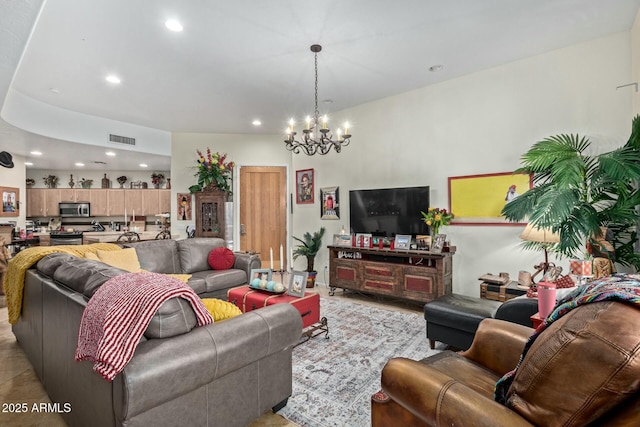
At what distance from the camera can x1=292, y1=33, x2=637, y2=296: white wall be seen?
3.15 m

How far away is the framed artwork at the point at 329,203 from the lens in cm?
529

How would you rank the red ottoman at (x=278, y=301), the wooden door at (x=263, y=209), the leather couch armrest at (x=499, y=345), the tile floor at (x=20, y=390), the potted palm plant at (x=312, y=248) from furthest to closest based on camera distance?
the wooden door at (x=263, y=209), the potted palm plant at (x=312, y=248), the red ottoman at (x=278, y=301), the tile floor at (x=20, y=390), the leather couch armrest at (x=499, y=345)

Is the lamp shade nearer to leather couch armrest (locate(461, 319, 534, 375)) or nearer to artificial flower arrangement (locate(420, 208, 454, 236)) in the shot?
artificial flower arrangement (locate(420, 208, 454, 236))

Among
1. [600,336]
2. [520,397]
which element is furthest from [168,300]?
[600,336]

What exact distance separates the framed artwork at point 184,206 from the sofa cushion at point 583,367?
6353 millimetres

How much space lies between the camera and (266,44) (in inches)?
122

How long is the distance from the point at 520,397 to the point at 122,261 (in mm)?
3886

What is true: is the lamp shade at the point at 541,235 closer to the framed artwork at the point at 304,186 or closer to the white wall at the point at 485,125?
the white wall at the point at 485,125

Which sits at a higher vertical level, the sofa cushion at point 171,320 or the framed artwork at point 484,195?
the framed artwork at point 484,195

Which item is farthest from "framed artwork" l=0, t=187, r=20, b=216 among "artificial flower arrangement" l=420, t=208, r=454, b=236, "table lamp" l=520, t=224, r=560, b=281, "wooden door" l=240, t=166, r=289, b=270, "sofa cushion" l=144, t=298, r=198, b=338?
"table lamp" l=520, t=224, r=560, b=281

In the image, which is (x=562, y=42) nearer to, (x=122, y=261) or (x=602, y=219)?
(x=602, y=219)

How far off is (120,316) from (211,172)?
4853 mm

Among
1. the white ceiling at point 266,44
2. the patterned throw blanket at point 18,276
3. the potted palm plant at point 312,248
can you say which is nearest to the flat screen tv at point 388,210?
→ the potted palm plant at point 312,248

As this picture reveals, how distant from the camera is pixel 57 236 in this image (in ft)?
23.9
